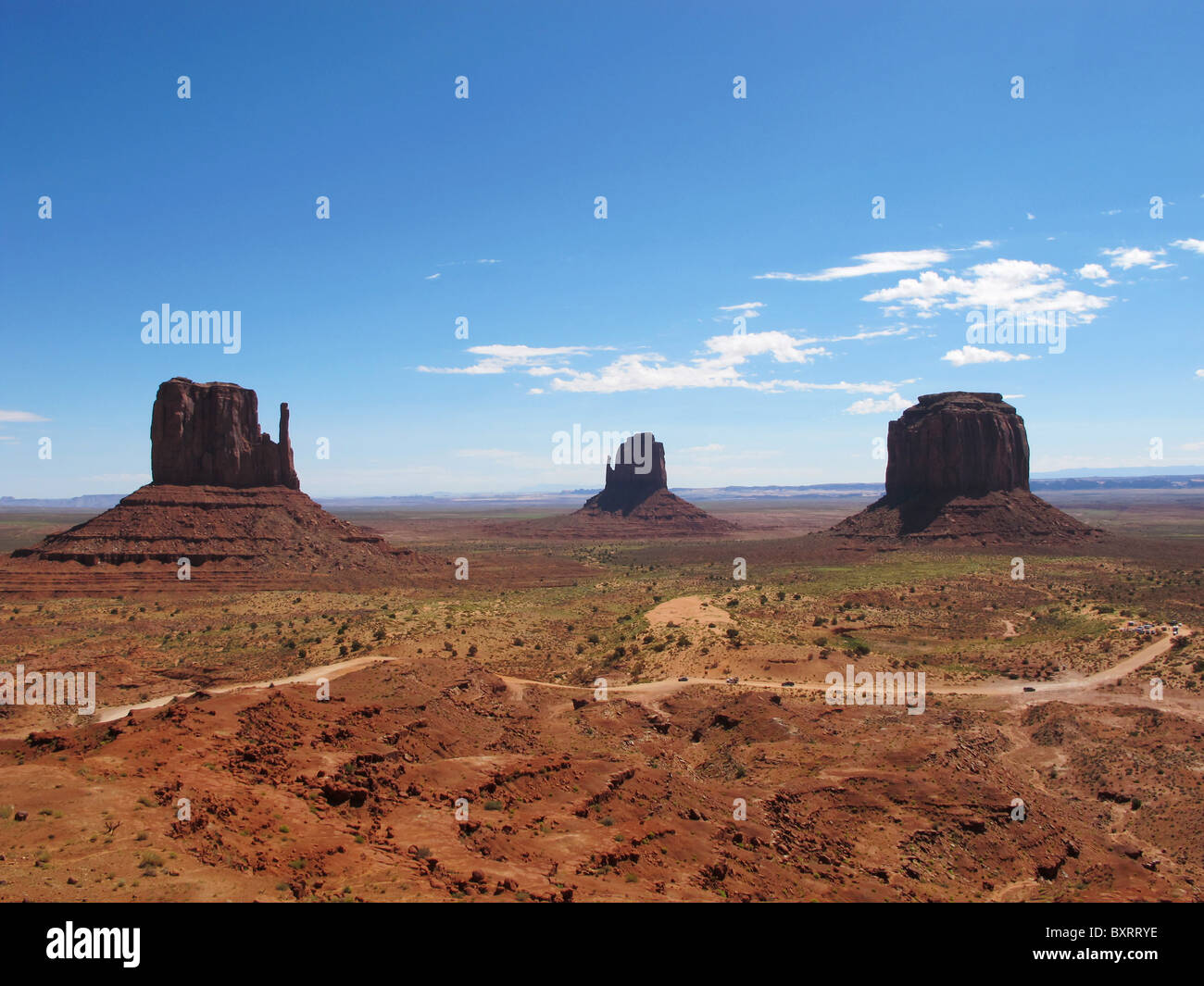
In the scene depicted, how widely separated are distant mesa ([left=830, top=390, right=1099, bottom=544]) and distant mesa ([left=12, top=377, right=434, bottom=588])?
76.5 metres

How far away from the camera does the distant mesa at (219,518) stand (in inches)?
2795


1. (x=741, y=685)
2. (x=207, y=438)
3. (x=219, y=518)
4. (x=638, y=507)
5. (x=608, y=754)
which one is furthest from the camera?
(x=638, y=507)

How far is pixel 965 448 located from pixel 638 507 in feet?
263

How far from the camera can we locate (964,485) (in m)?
114

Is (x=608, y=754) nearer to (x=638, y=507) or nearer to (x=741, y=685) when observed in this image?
(x=741, y=685)

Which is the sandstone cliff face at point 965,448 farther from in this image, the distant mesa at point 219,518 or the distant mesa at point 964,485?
the distant mesa at point 219,518

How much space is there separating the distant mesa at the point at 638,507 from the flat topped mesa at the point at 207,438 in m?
86.7

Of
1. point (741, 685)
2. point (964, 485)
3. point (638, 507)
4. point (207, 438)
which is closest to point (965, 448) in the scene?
point (964, 485)

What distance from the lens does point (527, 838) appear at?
727 inches

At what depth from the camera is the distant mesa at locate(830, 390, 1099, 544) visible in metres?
106

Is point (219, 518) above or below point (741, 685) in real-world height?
above

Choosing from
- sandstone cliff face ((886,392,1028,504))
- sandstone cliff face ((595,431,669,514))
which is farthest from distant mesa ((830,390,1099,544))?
sandstone cliff face ((595,431,669,514))

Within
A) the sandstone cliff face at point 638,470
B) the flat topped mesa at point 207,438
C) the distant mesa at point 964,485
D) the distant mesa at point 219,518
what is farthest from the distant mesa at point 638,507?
the flat topped mesa at point 207,438

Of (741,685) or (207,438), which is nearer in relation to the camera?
(741,685)
